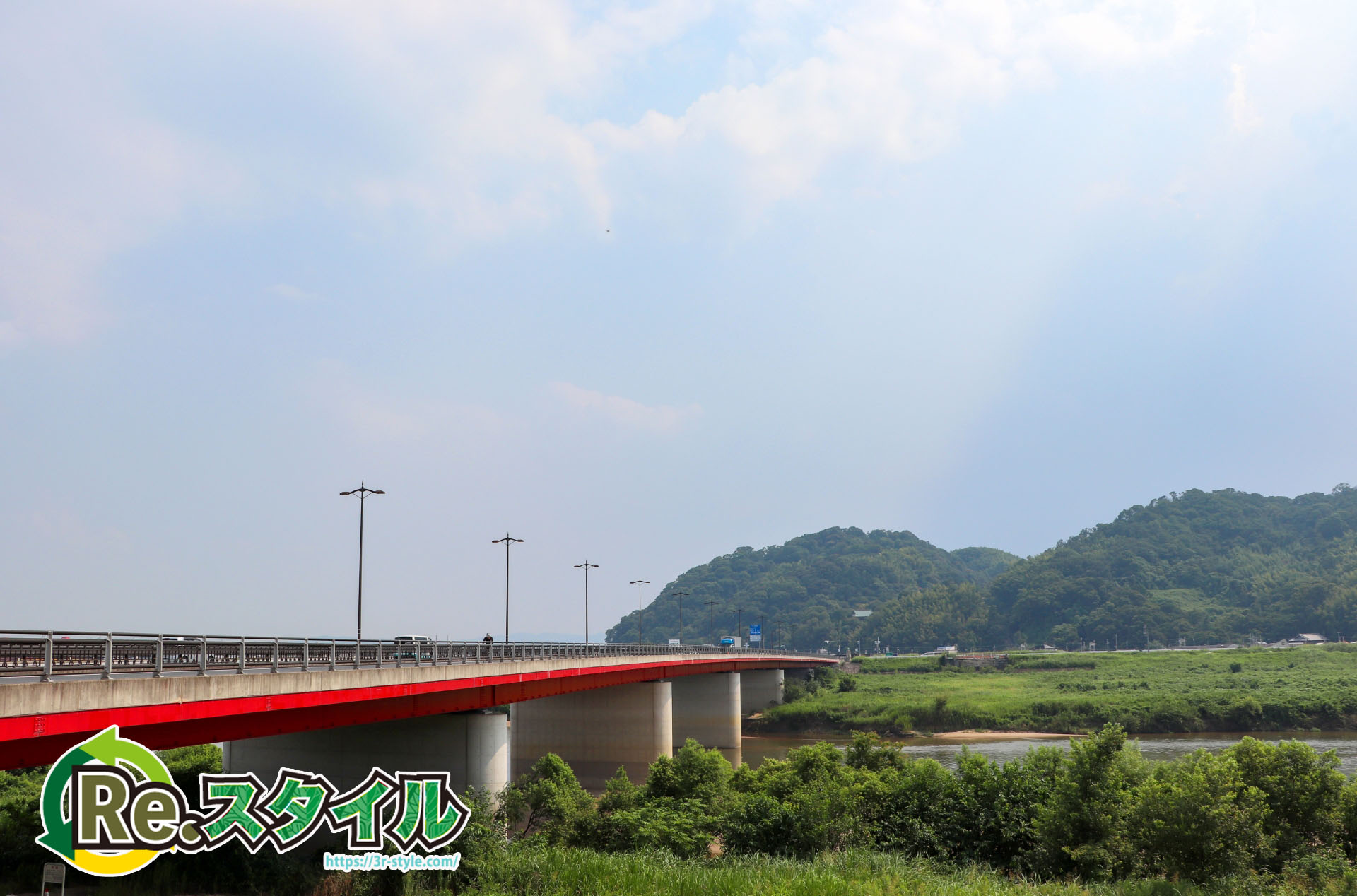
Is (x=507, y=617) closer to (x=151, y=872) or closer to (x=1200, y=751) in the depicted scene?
(x=151, y=872)

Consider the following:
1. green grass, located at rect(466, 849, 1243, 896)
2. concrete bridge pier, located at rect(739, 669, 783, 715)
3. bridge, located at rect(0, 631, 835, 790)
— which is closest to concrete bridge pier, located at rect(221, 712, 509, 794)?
bridge, located at rect(0, 631, 835, 790)

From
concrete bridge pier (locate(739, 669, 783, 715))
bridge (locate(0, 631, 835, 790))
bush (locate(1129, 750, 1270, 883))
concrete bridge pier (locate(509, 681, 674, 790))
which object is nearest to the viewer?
bridge (locate(0, 631, 835, 790))

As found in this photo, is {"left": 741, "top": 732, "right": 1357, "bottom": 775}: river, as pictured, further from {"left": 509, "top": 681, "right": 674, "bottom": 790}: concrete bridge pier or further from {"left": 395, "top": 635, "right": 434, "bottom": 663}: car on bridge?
{"left": 395, "top": 635, "right": 434, "bottom": 663}: car on bridge

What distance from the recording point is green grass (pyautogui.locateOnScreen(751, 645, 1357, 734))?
96812mm

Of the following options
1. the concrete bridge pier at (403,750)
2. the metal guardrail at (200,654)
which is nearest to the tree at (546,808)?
the concrete bridge pier at (403,750)

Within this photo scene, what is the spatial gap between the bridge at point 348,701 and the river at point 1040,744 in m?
17.6

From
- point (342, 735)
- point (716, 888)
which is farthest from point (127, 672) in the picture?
point (342, 735)

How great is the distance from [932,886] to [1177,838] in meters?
9.25

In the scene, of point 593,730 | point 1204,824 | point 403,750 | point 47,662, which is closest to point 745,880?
point 1204,824

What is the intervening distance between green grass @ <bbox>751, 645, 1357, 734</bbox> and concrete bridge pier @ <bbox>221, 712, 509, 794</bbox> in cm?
6619

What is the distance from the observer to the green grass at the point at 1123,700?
3812 inches

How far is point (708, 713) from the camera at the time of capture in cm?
9388

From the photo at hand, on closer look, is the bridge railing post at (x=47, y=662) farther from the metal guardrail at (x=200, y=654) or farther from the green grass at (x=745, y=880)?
the green grass at (x=745, y=880)

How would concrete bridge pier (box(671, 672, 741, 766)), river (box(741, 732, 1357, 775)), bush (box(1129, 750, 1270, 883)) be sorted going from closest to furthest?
bush (box(1129, 750, 1270, 883)) < river (box(741, 732, 1357, 775)) < concrete bridge pier (box(671, 672, 741, 766))
